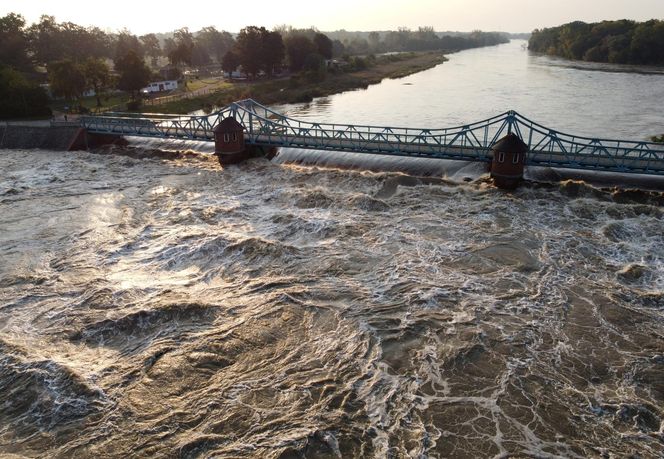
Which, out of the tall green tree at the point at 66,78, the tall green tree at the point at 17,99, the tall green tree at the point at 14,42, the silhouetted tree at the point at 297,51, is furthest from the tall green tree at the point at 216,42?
the tall green tree at the point at 17,99

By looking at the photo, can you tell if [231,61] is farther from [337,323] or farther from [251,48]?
[337,323]

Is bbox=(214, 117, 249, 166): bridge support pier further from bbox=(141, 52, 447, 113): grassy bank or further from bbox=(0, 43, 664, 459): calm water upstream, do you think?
bbox=(141, 52, 447, 113): grassy bank

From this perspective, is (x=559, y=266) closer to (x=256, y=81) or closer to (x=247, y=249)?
(x=247, y=249)

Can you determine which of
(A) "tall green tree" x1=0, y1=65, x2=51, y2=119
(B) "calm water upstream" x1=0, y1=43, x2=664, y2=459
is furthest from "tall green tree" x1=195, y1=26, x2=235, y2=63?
(B) "calm water upstream" x1=0, y1=43, x2=664, y2=459

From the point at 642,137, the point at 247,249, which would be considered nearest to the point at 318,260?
the point at 247,249

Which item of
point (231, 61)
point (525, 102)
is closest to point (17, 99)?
point (231, 61)

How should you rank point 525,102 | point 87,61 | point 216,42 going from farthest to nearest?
point 216,42, point 87,61, point 525,102
